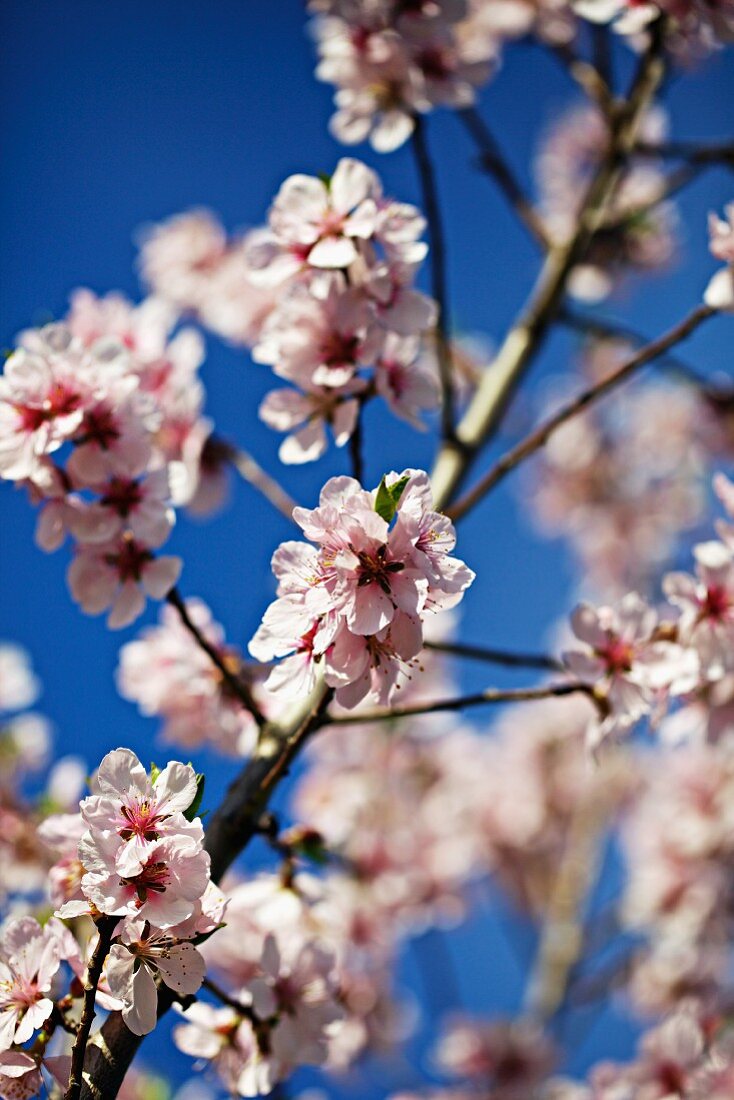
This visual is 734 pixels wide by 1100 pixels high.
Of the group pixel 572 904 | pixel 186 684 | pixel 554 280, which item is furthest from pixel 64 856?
pixel 572 904

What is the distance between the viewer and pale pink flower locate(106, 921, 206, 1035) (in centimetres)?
151

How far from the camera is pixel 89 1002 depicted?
145 cm

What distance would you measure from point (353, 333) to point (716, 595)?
3.32 feet

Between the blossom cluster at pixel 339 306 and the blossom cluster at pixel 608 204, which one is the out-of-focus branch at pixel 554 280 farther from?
the blossom cluster at pixel 339 306

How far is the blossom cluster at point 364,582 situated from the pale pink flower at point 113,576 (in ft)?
1.95

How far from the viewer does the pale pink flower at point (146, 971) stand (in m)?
1.51

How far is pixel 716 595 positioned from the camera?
219 centimetres

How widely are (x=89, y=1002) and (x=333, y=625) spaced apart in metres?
0.68

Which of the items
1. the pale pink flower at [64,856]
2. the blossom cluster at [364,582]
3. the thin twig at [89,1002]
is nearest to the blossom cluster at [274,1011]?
the pale pink flower at [64,856]

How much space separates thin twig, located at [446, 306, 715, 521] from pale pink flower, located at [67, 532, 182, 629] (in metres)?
0.80

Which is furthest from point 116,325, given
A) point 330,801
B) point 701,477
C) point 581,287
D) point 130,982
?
point 701,477

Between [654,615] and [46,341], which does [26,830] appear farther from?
[654,615]

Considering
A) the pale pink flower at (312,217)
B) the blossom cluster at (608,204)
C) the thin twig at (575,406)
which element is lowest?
the blossom cluster at (608,204)

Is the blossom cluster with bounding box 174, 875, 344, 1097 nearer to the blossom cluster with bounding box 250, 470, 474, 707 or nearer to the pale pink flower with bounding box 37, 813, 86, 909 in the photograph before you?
the pale pink flower with bounding box 37, 813, 86, 909
